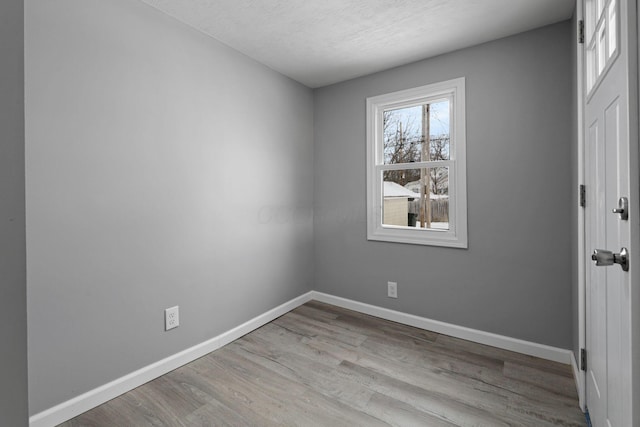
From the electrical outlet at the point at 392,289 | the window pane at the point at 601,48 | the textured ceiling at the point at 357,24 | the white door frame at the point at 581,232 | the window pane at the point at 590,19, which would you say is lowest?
the electrical outlet at the point at 392,289

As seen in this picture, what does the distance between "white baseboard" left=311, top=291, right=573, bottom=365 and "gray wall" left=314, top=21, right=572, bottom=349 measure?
1.9 inches

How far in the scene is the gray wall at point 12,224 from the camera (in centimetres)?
41

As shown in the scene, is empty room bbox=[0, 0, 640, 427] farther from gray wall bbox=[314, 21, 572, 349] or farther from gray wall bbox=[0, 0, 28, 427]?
gray wall bbox=[0, 0, 28, 427]

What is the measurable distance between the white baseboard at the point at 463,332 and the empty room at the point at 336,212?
2cm

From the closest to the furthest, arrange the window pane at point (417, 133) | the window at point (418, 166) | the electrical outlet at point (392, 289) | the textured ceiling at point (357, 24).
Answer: the textured ceiling at point (357, 24)
the window at point (418, 166)
the window pane at point (417, 133)
the electrical outlet at point (392, 289)

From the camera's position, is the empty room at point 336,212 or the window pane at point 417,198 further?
the window pane at point 417,198

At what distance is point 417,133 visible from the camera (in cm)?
287

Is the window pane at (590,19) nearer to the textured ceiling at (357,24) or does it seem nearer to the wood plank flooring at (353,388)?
the textured ceiling at (357,24)

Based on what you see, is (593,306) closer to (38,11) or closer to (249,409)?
(249,409)

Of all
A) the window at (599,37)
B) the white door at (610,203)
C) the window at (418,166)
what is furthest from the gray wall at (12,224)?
the window at (418,166)

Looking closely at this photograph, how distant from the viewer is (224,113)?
8.00ft

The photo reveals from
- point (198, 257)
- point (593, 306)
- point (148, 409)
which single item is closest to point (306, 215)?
point (198, 257)

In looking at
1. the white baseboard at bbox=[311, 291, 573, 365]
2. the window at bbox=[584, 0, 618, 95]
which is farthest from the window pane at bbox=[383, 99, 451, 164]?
the white baseboard at bbox=[311, 291, 573, 365]

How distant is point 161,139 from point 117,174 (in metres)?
0.37
